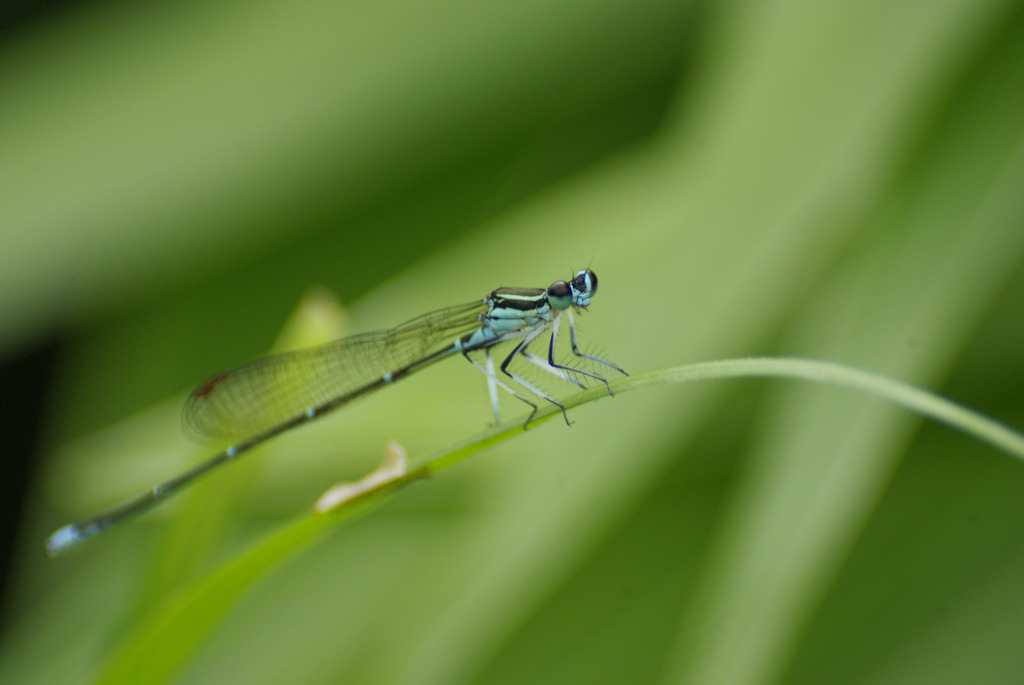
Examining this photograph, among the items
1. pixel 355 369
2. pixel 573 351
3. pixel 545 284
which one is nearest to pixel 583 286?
pixel 573 351

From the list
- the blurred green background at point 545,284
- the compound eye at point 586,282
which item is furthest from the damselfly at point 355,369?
the blurred green background at point 545,284

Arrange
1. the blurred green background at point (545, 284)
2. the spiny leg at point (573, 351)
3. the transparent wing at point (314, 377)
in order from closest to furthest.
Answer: the spiny leg at point (573, 351), the blurred green background at point (545, 284), the transparent wing at point (314, 377)

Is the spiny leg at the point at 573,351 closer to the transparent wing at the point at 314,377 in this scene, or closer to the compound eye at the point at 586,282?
the compound eye at the point at 586,282

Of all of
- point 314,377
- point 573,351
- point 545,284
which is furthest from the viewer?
point 545,284

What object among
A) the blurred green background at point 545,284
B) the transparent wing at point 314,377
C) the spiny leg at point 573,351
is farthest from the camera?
the transparent wing at point 314,377

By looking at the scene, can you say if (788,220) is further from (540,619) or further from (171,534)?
(171,534)

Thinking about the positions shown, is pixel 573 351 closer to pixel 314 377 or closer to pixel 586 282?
pixel 586 282

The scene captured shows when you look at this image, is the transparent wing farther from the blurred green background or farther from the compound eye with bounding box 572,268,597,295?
the compound eye with bounding box 572,268,597,295
